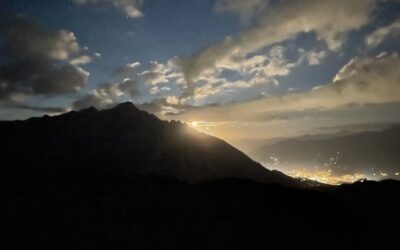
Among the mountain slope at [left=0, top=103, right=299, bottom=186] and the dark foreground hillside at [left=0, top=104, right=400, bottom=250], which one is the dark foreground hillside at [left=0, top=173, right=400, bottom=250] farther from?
the mountain slope at [left=0, top=103, right=299, bottom=186]

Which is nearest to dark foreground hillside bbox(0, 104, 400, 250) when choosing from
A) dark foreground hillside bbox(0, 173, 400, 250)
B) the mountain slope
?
dark foreground hillside bbox(0, 173, 400, 250)

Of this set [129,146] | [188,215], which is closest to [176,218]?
Result: [188,215]

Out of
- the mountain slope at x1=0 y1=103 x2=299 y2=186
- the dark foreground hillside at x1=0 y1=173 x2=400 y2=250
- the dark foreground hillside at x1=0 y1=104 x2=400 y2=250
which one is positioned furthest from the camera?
the mountain slope at x1=0 y1=103 x2=299 y2=186

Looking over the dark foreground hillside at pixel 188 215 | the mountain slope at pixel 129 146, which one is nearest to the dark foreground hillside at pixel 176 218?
the dark foreground hillside at pixel 188 215

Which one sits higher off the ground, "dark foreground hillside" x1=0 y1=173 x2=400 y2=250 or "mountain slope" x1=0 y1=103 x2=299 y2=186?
"mountain slope" x1=0 y1=103 x2=299 y2=186

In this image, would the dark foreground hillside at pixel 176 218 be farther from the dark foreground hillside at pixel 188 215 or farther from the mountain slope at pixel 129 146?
the mountain slope at pixel 129 146

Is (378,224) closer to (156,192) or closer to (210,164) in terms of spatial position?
(156,192)

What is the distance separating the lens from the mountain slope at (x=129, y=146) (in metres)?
149

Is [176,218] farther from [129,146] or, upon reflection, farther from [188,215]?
[129,146]

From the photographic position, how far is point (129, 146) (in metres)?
170

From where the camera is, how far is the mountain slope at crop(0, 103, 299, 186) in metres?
149

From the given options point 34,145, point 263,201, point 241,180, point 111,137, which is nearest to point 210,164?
point 111,137

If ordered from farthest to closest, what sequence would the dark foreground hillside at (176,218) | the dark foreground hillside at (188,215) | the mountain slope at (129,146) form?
1. the mountain slope at (129,146)
2. the dark foreground hillside at (188,215)
3. the dark foreground hillside at (176,218)

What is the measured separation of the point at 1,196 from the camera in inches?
1698
